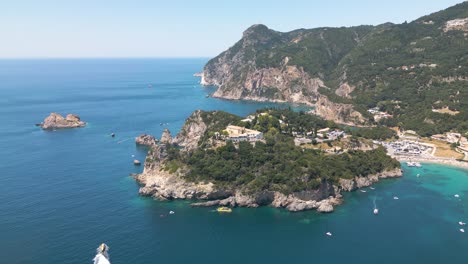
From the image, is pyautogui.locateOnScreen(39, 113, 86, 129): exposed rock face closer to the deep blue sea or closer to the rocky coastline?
the deep blue sea

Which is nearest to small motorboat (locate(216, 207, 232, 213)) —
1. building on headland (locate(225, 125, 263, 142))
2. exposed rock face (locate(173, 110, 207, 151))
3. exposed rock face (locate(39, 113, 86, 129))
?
building on headland (locate(225, 125, 263, 142))

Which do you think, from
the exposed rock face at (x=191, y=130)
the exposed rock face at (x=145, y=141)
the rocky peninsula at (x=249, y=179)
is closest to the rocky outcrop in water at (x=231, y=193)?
the rocky peninsula at (x=249, y=179)

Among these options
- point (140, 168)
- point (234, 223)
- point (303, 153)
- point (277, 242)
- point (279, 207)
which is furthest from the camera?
point (140, 168)

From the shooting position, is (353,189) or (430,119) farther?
(430,119)

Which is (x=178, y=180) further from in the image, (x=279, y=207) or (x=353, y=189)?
(x=353, y=189)

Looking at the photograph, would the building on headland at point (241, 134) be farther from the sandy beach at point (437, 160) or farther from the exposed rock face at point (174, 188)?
the sandy beach at point (437, 160)

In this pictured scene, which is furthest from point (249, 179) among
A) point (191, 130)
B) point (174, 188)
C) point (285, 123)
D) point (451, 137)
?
point (451, 137)

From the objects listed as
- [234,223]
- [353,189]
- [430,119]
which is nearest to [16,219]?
[234,223]
